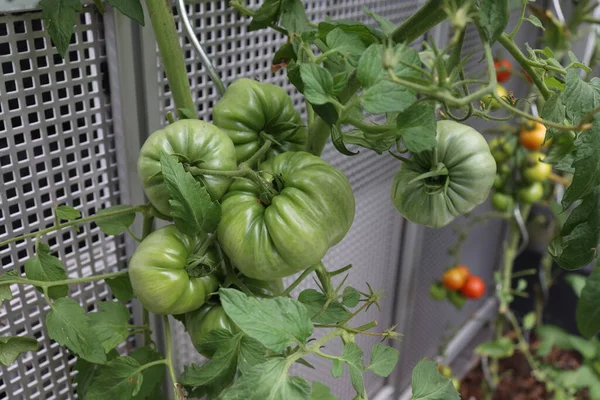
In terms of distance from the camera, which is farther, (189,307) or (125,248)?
(125,248)

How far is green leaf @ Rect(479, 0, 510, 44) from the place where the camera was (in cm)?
34

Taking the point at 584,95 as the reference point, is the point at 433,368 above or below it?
below

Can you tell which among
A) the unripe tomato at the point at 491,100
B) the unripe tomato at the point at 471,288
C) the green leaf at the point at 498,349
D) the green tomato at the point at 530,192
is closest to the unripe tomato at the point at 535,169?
the green tomato at the point at 530,192

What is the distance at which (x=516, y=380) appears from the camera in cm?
165

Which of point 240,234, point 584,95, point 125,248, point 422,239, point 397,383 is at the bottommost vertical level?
point 397,383

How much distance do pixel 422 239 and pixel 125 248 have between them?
28.4 inches

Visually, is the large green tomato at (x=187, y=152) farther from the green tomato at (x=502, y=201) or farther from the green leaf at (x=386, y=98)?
the green tomato at (x=502, y=201)

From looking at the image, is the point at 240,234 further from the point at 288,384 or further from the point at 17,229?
the point at 17,229

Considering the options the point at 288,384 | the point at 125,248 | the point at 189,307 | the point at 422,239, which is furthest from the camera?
the point at 422,239

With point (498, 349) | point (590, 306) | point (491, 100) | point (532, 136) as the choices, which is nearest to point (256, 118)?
point (491, 100)

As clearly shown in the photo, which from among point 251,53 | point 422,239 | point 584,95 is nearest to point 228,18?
point 251,53

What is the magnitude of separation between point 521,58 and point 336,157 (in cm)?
45

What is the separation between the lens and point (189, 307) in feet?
1.51

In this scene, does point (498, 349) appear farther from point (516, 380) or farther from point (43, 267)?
point (43, 267)
